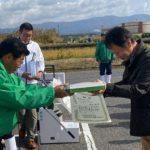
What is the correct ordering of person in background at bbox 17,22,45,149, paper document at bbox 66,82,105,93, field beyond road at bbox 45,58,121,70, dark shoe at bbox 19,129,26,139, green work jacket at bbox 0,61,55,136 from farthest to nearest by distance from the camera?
field beyond road at bbox 45,58,121,70, dark shoe at bbox 19,129,26,139, person in background at bbox 17,22,45,149, paper document at bbox 66,82,105,93, green work jacket at bbox 0,61,55,136

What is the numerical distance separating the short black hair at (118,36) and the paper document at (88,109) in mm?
579

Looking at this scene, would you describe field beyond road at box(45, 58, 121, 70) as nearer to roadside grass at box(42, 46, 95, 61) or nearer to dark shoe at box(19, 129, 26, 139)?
roadside grass at box(42, 46, 95, 61)

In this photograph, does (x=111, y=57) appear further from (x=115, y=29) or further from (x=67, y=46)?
→ (x=67, y=46)

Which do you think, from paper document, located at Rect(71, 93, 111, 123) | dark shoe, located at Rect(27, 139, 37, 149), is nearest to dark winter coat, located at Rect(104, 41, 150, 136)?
paper document, located at Rect(71, 93, 111, 123)

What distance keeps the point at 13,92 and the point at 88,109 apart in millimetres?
956

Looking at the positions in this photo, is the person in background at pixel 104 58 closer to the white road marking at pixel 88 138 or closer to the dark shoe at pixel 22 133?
the white road marking at pixel 88 138

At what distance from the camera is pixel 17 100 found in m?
3.42

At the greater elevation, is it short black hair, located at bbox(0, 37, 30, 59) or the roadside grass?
short black hair, located at bbox(0, 37, 30, 59)

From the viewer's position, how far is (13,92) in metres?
3.43

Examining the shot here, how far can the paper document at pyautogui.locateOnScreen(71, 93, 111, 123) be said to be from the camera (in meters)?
4.14

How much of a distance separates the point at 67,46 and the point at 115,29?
1048 inches

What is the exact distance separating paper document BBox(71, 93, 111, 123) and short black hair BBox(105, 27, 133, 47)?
1.90 ft

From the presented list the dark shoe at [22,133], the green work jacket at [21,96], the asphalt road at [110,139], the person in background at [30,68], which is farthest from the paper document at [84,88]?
the dark shoe at [22,133]

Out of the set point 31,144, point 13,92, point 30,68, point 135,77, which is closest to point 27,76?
point 30,68
